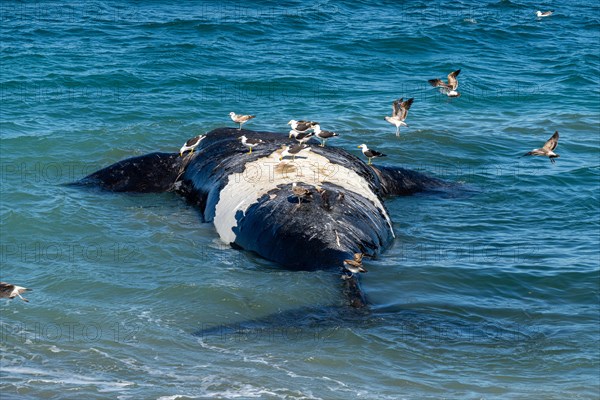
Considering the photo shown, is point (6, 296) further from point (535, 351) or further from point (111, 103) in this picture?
point (111, 103)

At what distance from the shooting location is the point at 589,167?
17.5 meters

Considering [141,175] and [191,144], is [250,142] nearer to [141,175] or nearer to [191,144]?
[191,144]

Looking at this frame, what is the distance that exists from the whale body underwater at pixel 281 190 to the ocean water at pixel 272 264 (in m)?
0.27

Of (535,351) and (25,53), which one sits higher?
(25,53)

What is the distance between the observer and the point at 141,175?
15273mm

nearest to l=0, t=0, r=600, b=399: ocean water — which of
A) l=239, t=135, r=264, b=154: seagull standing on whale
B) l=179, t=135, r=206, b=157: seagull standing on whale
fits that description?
l=179, t=135, r=206, b=157: seagull standing on whale

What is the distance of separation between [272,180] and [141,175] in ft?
10.2

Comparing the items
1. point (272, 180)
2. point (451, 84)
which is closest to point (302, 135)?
point (272, 180)

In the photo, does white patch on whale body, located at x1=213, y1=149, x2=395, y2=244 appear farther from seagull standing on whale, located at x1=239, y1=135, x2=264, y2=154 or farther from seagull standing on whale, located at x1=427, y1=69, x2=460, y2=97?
seagull standing on whale, located at x1=427, y1=69, x2=460, y2=97

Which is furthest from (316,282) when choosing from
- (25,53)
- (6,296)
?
(25,53)

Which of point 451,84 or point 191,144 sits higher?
point 451,84

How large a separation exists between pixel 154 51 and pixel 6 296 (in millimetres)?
14657

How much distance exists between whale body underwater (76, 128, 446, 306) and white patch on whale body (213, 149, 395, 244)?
0.05 feet

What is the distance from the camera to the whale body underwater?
11523 millimetres
